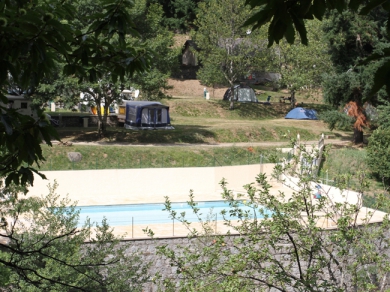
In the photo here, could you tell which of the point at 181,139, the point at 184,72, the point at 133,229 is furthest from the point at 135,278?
the point at 184,72

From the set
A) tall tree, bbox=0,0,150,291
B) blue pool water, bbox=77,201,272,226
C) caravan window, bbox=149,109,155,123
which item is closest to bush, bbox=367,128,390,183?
blue pool water, bbox=77,201,272,226

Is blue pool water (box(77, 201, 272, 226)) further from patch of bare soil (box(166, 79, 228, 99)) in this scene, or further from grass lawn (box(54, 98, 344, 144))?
patch of bare soil (box(166, 79, 228, 99))

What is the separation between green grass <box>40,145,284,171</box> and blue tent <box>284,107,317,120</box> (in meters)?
10.8

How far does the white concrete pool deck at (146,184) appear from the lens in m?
20.6

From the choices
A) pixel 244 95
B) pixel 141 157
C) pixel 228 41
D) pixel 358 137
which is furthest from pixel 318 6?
pixel 244 95

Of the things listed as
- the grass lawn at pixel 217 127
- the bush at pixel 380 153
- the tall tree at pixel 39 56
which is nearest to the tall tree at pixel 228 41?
the grass lawn at pixel 217 127

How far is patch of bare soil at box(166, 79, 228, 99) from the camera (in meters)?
49.0

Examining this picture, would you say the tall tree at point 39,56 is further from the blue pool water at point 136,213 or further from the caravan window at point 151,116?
the caravan window at point 151,116

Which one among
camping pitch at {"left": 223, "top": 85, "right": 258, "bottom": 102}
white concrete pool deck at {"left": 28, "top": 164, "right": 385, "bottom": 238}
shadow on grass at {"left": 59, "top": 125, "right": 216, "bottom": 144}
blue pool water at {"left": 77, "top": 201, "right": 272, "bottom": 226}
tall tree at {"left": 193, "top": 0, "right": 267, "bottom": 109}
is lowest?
blue pool water at {"left": 77, "top": 201, "right": 272, "bottom": 226}

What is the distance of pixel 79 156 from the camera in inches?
978

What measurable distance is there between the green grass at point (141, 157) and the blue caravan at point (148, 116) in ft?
18.4

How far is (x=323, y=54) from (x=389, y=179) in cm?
1133

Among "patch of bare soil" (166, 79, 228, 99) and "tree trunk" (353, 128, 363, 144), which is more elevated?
"patch of bare soil" (166, 79, 228, 99)

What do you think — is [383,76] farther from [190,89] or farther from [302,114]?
[190,89]
